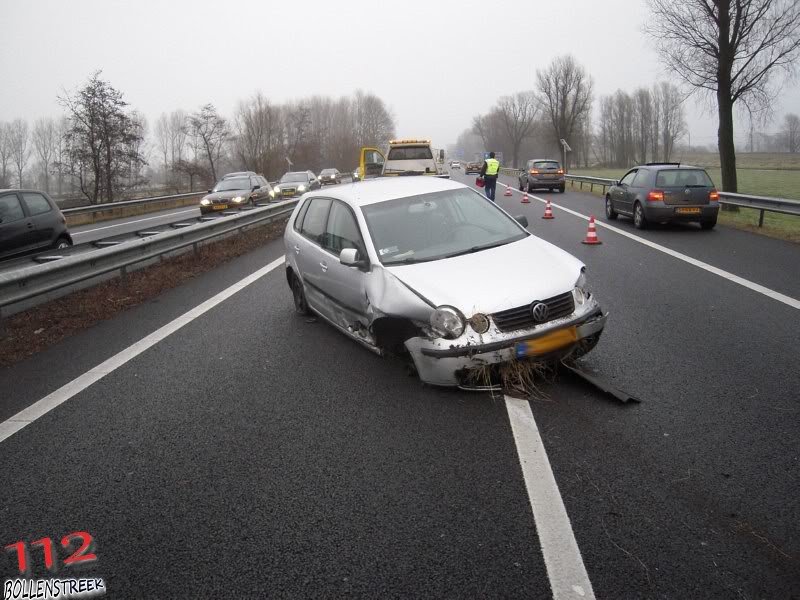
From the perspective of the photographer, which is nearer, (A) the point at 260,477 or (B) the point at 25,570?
(B) the point at 25,570

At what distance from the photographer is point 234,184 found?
21109mm

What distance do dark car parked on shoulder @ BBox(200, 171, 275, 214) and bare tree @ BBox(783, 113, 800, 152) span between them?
121686 mm

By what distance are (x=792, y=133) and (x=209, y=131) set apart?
11374cm

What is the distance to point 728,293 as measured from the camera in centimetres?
746

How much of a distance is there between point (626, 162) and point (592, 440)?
4175 inches

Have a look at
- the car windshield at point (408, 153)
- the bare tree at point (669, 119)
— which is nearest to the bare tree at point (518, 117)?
the bare tree at point (669, 119)

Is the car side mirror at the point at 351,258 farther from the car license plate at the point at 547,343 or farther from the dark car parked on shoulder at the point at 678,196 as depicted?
the dark car parked on shoulder at the point at 678,196

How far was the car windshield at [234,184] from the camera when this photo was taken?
20883 millimetres

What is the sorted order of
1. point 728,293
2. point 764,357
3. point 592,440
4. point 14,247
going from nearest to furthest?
point 592,440 → point 764,357 → point 728,293 → point 14,247

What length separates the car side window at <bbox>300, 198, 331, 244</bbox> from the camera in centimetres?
628

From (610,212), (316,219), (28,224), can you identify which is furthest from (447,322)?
(610,212)

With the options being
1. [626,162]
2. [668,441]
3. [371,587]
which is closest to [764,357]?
[668,441]

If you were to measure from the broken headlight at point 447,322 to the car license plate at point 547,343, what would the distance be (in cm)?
44

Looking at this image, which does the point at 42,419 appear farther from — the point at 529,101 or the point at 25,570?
the point at 529,101
